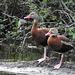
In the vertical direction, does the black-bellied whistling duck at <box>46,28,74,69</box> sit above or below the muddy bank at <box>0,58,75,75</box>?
above

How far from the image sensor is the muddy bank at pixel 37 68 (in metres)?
5.01

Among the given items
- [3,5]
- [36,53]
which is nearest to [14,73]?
[36,53]

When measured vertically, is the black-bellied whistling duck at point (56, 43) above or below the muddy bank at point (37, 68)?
above

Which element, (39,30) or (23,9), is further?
(23,9)

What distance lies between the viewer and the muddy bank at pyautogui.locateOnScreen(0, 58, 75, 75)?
5.01m

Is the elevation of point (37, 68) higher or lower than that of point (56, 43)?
lower

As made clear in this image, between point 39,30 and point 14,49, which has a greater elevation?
point 39,30

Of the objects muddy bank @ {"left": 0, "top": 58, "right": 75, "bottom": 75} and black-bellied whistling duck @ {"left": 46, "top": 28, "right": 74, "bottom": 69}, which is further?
black-bellied whistling duck @ {"left": 46, "top": 28, "right": 74, "bottom": 69}

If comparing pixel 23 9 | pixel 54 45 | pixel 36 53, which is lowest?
pixel 36 53

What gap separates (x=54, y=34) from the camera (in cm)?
528

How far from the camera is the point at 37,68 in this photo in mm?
5297

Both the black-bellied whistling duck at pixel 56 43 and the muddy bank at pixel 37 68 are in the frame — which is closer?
the muddy bank at pixel 37 68

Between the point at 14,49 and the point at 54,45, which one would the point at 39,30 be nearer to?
the point at 54,45

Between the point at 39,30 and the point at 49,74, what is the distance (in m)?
1.64
